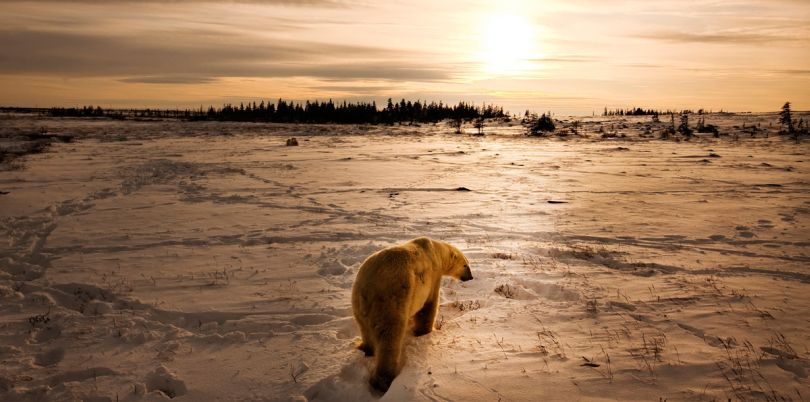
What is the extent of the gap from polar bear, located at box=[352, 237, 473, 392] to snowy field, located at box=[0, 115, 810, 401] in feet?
0.70

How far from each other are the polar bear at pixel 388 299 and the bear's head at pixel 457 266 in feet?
2.41

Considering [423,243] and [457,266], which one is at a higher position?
[423,243]

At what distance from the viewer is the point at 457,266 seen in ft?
19.7

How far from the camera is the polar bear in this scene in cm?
435

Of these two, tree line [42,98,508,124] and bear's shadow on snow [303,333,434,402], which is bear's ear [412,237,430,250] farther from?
tree line [42,98,508,124]

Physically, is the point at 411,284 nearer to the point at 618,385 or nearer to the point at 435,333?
the point at 435,333

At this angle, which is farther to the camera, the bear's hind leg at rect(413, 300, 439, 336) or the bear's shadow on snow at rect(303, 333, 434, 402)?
the bear's hind leg at rect(413, 300, 439, 336)

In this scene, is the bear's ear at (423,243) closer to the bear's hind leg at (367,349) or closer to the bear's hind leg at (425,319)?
the bear's hind leg at (425,319)

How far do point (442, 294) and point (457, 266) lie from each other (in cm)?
105

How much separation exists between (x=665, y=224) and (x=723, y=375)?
7058mm

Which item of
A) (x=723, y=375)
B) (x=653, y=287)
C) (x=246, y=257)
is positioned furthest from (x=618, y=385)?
(x=246, y=257)

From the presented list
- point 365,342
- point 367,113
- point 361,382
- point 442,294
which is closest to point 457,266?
point 442,294

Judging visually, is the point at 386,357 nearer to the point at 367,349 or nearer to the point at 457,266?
the point at 367,349

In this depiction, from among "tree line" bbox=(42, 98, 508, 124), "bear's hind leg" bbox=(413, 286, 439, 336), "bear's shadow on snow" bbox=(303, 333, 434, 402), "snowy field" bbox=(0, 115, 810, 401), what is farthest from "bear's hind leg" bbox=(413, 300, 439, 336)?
"tree line" bbox=(42, 98, 508, 124)
